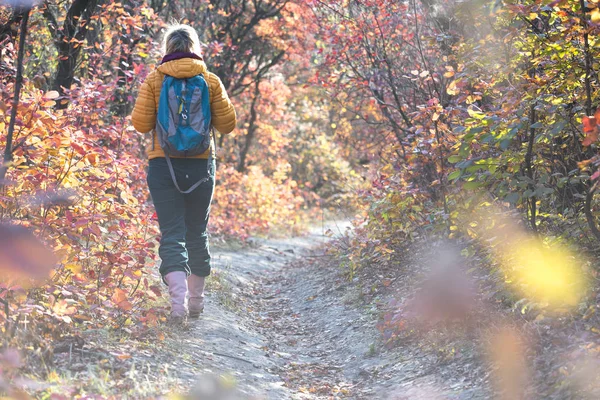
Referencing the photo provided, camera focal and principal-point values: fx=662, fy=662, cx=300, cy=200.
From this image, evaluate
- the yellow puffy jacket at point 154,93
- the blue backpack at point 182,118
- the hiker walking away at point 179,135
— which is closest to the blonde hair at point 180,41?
the hiker walking away at point 179,135

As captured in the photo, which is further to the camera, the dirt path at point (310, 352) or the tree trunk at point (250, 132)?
the tree trunk at point (250, 132)

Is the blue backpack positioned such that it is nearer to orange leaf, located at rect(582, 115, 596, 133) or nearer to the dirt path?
the dirt path

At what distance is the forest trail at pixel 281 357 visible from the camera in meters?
3.74

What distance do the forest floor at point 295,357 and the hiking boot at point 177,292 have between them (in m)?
0.12

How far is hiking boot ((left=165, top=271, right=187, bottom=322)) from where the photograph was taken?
15.6ft

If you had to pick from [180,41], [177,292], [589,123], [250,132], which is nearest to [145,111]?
[180,41]

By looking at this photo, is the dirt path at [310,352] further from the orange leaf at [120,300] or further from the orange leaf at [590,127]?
the orange leaf at [590,127]

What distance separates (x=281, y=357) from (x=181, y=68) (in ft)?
7.50

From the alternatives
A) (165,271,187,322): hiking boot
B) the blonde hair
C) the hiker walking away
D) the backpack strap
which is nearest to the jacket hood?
the hiker walking away

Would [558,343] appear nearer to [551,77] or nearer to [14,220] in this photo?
[551,77]

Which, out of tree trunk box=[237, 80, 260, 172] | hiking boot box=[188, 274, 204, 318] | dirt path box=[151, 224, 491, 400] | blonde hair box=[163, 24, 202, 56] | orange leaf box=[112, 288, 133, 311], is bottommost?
dirt path box=[151, 224, 491, 400]

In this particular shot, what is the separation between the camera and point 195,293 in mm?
5215

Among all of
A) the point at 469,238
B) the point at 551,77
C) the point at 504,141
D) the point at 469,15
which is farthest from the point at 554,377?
the point at 469,15

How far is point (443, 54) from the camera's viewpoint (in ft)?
22.7
